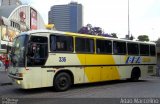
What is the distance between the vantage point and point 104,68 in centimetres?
1902

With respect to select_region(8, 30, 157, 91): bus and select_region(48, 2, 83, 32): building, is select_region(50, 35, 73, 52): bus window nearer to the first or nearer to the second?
select_region(8, 30, 157, 91): bus

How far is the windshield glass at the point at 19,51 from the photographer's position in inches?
587

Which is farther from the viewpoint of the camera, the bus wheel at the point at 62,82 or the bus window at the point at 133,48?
the bus window at the point at 133,48

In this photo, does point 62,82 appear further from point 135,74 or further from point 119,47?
point 135,74

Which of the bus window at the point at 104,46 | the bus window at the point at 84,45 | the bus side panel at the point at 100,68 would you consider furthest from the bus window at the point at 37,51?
the bus window at the point at 104,46

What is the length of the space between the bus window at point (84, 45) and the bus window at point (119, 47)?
232cm

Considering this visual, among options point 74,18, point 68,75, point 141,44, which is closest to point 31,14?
point 74,18

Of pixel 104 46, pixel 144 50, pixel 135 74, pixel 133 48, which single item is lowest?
pixel 135 74

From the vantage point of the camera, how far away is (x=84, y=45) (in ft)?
57.6

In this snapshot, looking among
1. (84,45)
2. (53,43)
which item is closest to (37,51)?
(53,43)

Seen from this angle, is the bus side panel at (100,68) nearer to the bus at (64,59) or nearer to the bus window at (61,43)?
the bus at (64,59)

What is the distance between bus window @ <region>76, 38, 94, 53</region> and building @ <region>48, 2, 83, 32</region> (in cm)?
8048

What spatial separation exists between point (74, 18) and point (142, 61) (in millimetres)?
80390

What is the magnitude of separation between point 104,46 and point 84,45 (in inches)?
74.6
